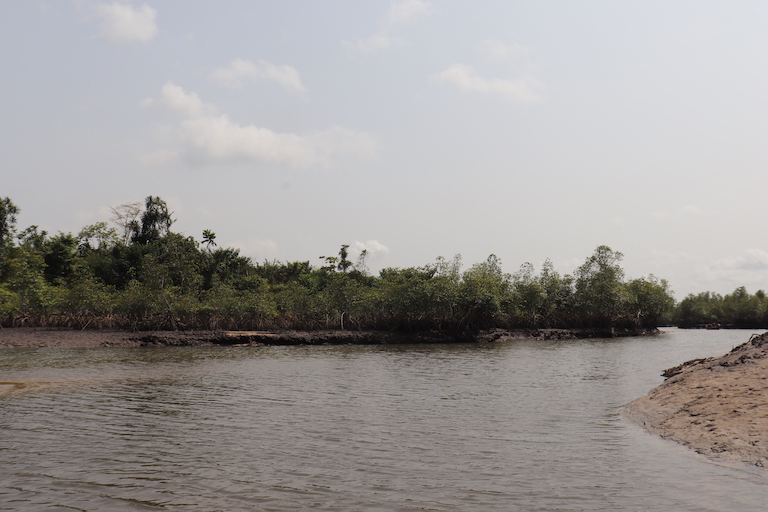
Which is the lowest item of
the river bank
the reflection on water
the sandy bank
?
the river bank

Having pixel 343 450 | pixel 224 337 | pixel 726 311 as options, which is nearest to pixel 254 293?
pixel 224 337

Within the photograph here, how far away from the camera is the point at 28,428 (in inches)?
525

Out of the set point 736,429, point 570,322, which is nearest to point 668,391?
point 736,429

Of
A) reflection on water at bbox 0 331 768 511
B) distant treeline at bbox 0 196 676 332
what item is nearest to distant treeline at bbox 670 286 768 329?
distant treeline at bbox 0 196 676 332

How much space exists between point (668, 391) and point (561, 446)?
6570mm

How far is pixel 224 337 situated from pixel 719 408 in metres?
45.1

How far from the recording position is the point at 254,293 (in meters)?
62.2

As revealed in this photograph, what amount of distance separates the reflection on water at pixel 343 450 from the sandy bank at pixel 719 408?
0.61m

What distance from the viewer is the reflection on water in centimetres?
805

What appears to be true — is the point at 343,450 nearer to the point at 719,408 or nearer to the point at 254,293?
the point at 719,408

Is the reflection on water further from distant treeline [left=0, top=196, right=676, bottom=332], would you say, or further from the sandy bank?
distant treeline [left=0, top=196, right=676, bottom=332]

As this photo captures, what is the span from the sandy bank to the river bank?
41.2 m

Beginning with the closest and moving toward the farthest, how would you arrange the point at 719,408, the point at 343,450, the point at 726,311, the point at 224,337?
the point at 343,450 < the point at 719,408 < the point at 224,337 < the point at 726,311

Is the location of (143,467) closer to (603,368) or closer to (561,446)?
(561,446)
